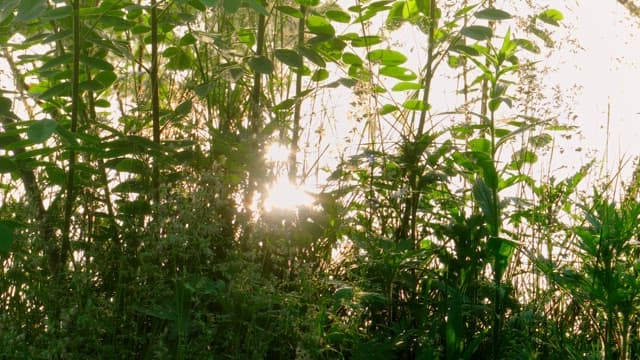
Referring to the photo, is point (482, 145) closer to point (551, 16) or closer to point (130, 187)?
point (551, 16)

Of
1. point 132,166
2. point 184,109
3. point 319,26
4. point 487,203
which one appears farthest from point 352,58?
point 132,166

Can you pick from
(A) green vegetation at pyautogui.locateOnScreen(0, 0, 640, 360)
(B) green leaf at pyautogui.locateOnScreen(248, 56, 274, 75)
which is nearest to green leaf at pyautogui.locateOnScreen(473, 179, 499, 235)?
(A) green vegetation at pyautogui.locateOnScreen(0, 0, 640, 360)

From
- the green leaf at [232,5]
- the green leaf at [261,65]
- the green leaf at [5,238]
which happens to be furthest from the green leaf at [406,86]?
the green leaf at [5,238]

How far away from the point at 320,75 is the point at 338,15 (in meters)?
0.24

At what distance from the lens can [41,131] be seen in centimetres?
196

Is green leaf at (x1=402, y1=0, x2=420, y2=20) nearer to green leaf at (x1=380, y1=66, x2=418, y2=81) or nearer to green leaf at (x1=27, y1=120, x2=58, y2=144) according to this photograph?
green leaf at (x1=380, y1=66, x2=418, y2=81)

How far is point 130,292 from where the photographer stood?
2.52 m

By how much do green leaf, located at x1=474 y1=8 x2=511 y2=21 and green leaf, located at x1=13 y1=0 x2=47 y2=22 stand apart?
4.22 ft

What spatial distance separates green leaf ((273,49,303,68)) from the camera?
2541 mm

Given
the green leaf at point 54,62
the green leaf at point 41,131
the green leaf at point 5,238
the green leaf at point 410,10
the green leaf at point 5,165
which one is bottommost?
the green leaf at point 5,238

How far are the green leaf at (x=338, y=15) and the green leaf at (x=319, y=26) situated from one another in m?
0.08

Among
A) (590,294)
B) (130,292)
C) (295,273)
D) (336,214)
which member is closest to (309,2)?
(336,214)

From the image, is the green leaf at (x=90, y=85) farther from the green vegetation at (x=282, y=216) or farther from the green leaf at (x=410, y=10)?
the green leaf at (x=410, y=10)

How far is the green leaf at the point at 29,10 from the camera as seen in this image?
1.92 metres
